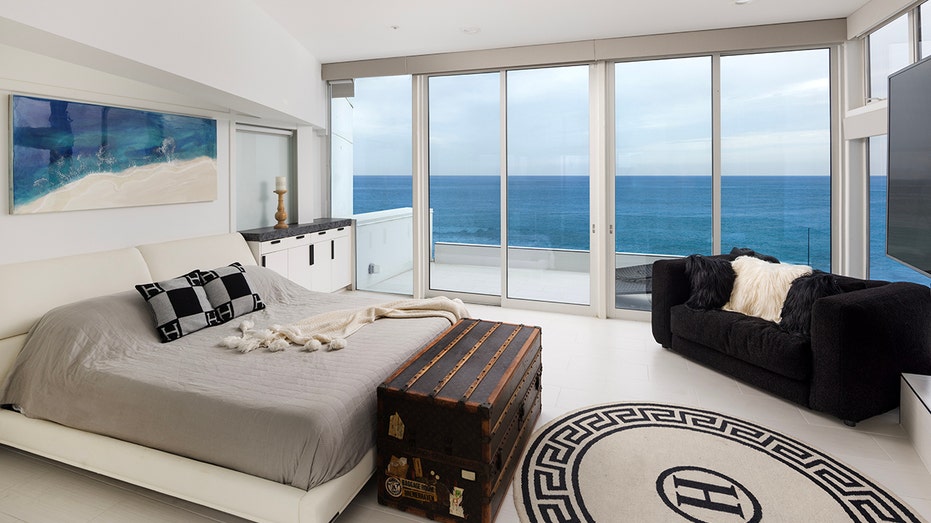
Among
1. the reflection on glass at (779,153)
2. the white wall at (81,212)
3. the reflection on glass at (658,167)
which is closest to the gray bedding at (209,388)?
the white wall at (81,212)

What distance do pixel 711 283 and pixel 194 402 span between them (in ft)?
10.6

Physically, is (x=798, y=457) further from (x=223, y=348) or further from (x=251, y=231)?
(x=251, y=231)

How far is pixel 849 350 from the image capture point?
258 centimetres

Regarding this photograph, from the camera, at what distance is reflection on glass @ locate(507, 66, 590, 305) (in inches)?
198

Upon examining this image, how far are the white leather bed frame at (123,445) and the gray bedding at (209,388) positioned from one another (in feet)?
0.14

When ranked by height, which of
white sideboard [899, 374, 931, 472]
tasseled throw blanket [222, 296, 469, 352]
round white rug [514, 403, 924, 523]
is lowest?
round white rug [514, 403, 924, 523]

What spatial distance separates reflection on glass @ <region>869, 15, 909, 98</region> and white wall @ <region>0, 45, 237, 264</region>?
5.05m

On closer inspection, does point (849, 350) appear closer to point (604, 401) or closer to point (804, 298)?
point (804, 298)

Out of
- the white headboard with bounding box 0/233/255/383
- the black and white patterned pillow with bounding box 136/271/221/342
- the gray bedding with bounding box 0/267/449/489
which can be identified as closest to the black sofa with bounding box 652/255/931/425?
the gray bedding with bounding box 0/267/449/489

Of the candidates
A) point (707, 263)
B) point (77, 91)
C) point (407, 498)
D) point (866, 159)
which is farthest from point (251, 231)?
point (866, 159)

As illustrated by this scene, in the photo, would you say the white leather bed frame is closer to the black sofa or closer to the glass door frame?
the black sofa

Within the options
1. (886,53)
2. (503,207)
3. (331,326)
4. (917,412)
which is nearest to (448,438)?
(331,326)

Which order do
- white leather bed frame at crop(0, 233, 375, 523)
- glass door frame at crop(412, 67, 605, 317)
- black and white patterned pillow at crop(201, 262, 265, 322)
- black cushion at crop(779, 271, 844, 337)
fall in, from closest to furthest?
1. white leather bed frame at crop(0, 233, 375, 523)
2. black cushion at crop(779, 271, 844, 337)
3. black and white patterned pillow at crop(201, 262, 265, 322)
4. glass door frame at crop(412, 67, 605, 317)

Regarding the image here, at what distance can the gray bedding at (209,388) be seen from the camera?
1815mm
